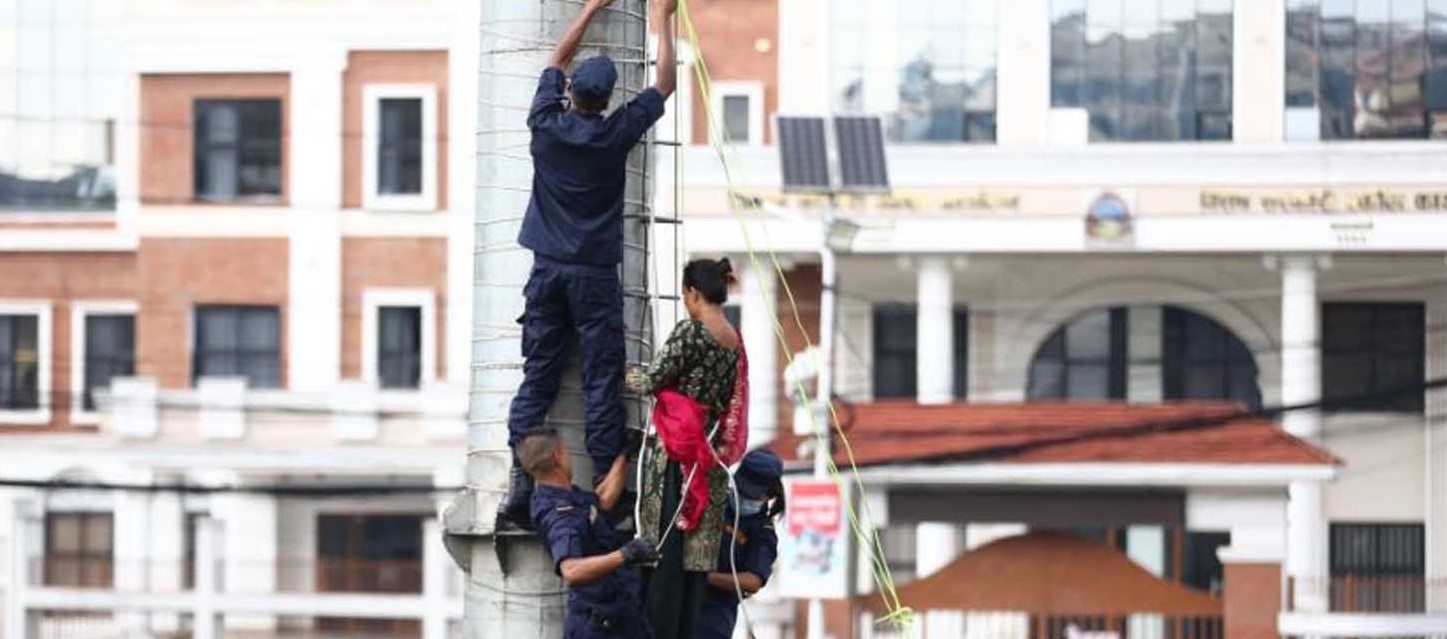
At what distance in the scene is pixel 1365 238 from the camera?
52688mm

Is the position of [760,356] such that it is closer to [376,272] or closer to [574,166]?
[376,272]

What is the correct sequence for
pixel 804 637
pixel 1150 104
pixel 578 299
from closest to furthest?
pixel 578 299, pixel 804 637, pixel 1150 104

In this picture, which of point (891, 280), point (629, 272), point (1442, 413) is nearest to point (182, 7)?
point (891, 280)

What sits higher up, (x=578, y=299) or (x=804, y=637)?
(x=578, y=299)

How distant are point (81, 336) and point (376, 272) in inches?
174

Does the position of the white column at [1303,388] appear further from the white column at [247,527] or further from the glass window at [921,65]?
the white column at [247,527]

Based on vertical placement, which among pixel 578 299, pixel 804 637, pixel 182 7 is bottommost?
pixel 804 637

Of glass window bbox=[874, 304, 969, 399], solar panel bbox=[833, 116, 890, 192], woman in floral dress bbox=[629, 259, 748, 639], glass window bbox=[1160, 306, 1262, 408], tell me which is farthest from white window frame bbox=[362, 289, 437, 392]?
woman in floral dress bbox=[629, 259, 748, 639]

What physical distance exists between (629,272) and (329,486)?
152ft

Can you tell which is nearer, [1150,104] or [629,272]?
[629,272]

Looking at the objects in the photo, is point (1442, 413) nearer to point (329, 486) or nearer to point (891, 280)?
point (891, 280)

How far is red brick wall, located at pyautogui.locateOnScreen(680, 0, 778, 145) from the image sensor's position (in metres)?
54.6

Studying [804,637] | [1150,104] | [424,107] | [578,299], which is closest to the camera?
[578,299]

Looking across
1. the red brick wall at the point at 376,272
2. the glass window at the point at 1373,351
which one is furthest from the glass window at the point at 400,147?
the glass window at the point at 1373,351
